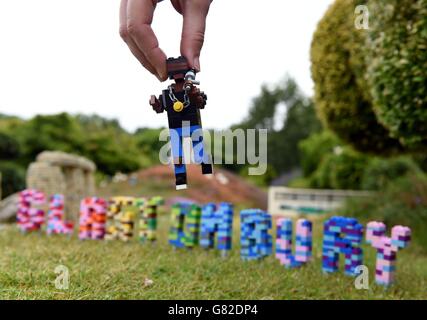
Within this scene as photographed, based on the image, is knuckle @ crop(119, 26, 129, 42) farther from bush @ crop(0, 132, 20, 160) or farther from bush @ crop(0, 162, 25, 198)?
bush @ crop(0, 132, 20, 160)

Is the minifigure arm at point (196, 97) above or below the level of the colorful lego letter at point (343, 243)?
above

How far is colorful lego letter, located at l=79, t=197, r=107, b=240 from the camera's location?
22.9ft

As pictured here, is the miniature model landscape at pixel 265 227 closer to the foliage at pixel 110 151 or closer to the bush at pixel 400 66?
the bush at pixel 400 66

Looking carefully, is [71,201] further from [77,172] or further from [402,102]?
[402,102]

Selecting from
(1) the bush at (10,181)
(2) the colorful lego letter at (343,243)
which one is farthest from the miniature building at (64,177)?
(2) the colorful lego letter at (343,243)

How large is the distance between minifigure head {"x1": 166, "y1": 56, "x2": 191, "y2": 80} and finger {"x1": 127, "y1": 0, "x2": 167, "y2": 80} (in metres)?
0.03

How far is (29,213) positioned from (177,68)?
6.16 meters

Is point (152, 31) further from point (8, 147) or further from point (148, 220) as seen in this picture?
point (8, 147)

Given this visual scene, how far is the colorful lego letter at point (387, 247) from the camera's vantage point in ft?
17.4

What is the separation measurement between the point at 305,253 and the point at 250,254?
0.62 metres

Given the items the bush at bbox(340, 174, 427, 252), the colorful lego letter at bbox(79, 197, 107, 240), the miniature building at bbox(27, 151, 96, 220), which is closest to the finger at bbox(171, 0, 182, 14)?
the colorful lego letter at bbox(79, 197, 107, 240)

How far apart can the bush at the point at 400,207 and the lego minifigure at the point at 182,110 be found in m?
7.94

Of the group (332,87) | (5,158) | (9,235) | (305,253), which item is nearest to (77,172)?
(9,235)
